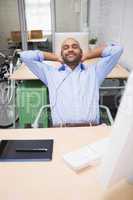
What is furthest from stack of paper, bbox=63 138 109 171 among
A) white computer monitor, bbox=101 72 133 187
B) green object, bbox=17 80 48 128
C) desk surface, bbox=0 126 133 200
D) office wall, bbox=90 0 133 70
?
office wall, bbox=90 0 133 70

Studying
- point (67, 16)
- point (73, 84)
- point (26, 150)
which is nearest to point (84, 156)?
point (26, 150)

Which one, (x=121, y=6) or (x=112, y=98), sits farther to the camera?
(x=112, y=98)

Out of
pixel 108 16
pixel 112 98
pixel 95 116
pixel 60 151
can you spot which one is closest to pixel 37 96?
pixel 95 116

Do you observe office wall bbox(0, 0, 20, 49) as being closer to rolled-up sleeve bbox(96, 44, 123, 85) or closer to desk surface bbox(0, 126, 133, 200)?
rolled-up sleeve bbox(96, 44, 123, 85)

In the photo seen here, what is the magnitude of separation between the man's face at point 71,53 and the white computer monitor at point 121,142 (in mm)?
1264

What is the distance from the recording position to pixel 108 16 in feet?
11.2

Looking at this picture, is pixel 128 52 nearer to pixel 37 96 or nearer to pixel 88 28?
pixel 37 96

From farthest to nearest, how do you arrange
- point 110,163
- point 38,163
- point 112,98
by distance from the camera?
point 112,98
point 38,163
point 110,163

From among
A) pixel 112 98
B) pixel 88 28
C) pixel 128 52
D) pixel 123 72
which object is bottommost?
pixel 112 98

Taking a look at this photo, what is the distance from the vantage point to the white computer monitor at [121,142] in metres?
0.49

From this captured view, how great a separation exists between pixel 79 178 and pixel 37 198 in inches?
7.2

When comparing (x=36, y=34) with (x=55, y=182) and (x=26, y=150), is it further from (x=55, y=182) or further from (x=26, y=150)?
(x=55, y=182)

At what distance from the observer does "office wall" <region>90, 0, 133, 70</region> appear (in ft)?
8.57

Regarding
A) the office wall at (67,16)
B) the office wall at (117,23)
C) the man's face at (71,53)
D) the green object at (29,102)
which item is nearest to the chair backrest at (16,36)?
the office wall at (67,16)
